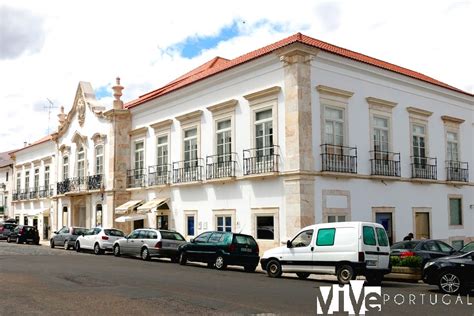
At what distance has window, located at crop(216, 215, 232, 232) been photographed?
24375 millimetres

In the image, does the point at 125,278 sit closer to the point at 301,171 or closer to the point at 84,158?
the point at 301,171

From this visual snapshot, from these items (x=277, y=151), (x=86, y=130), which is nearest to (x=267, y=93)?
(x=277, y=151)

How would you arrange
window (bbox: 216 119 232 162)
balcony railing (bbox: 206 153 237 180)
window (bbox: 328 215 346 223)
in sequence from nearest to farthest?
window (bbox: 328 215 346 223), balcony railing (bbox: 206 153 237 180), window (bbox: 216 119 232 162)

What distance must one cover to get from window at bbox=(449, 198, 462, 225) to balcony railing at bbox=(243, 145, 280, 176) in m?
11.4

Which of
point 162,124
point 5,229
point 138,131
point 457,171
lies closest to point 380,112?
point 457,171

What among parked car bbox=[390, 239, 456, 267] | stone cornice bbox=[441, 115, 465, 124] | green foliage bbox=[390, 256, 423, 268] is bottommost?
green foliage bbox=[390, 256, 423, 268]

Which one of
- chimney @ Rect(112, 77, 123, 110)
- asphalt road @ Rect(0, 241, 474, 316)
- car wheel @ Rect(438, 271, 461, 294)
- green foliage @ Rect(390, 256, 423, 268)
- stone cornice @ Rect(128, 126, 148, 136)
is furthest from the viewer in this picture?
chimney @ Rect(112, 77, 123, 110)

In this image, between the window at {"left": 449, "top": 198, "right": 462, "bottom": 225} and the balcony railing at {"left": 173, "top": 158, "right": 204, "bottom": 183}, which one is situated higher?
the balcony railing at {"left": 173, "top": 158, "right": 204, "bottom": 183}

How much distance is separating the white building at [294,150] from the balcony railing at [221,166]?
89mm

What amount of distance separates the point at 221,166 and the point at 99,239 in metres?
7.65

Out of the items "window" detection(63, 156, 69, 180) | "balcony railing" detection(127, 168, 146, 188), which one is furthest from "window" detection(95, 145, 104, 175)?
"window" detection(63, 156, 69, 180)

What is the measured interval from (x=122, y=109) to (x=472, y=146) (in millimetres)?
20724

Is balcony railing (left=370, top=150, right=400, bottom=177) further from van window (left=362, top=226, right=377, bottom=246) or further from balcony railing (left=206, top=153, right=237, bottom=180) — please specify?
van window (left=362, top=226, right=377, bottom=246)

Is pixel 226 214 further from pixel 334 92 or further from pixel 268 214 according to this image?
pixel 334 92
